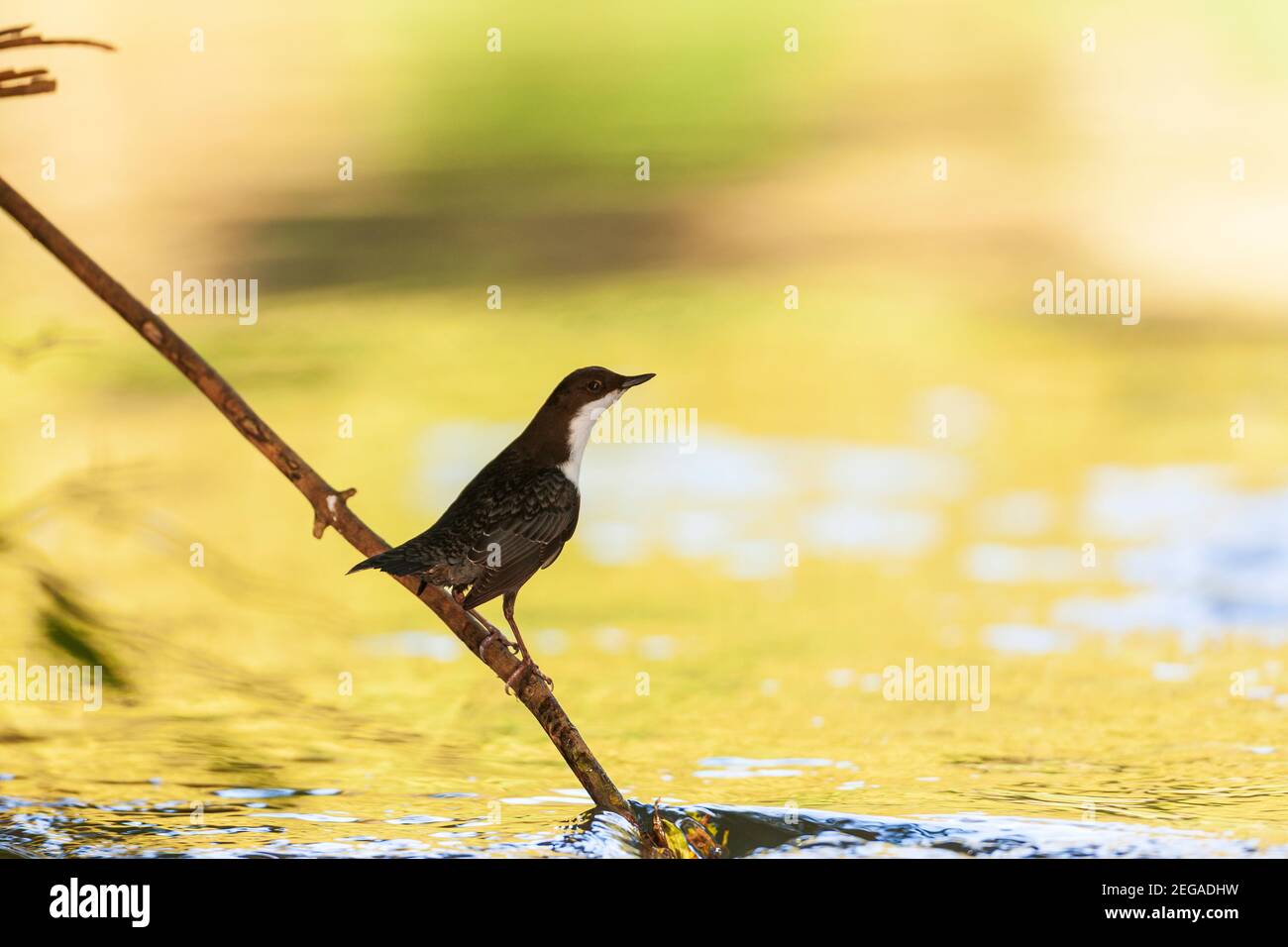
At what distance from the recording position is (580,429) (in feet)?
14.7

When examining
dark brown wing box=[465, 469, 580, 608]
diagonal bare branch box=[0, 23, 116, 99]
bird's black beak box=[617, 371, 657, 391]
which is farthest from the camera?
bird's black beak box=[617, 371, 657, 391]

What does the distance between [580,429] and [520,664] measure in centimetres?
103

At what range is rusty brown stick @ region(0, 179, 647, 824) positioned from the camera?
3.35m

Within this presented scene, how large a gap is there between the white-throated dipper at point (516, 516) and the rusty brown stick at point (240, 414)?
0.40 feet

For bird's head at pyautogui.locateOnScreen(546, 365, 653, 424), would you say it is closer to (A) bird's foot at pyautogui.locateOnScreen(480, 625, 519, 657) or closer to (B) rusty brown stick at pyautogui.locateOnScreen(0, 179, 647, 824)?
(A) bird's foot at pyautogui.locateOnScreen(480, 625, 519, 657)

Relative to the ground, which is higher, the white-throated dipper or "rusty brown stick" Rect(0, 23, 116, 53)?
"rusty brown stick" Rect(0, 23, 116, 53)

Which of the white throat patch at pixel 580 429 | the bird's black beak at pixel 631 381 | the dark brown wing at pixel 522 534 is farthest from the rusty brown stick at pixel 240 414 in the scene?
the bird's black beak at pixel 631 381

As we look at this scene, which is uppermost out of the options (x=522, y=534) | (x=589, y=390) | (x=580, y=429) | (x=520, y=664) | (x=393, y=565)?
(x=589, y=390)

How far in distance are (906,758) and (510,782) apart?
4.80ft

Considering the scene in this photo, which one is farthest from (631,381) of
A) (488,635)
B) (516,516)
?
(488,635)

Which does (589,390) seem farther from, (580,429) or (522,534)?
(522,534)

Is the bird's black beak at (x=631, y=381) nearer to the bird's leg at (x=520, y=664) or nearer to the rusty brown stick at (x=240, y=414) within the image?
the bird's leg at (x=520, y=664)

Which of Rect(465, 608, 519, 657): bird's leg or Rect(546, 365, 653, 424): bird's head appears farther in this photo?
Rect(546, 365, 653, 424): bird's head

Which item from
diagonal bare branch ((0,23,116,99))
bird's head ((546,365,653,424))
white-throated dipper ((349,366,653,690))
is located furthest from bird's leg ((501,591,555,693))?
diagonal bare branch ((0,23,116,99))
